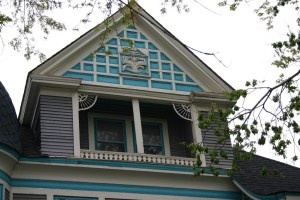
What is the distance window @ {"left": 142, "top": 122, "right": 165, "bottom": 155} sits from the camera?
18859mm

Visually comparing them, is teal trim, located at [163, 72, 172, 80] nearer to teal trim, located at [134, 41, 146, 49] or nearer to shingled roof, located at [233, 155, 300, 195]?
teal trim, located at [134, 41, 146, 49]

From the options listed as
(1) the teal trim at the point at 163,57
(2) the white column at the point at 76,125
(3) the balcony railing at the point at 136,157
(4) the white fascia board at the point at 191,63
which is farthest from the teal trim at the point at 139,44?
(3) the balcony railing at the point at 136,157

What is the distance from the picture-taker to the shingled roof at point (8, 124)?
51.6 feet

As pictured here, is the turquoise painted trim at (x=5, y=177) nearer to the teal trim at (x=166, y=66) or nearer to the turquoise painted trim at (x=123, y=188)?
the turquoise painted trim at (x=123, y=188)

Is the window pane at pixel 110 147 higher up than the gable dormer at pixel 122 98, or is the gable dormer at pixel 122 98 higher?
the gable dormer at pixel 122 98

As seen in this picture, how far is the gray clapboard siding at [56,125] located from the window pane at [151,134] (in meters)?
2.79

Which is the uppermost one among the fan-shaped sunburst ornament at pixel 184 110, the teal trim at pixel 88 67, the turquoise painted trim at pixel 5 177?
the teal trim at pixel 88 67

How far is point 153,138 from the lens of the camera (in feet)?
63.0

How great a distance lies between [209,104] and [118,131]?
10.0ft

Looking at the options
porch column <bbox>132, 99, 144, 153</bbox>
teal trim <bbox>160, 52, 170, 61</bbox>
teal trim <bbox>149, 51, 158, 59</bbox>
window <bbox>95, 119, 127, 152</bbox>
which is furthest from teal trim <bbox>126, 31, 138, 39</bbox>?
window <bbox>95, 119, 127, 152</bbox>

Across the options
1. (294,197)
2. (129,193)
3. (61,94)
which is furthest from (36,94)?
(294,197)

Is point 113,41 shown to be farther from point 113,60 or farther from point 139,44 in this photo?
point 139,44

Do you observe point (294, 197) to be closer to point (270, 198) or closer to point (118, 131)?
point (270, 198)

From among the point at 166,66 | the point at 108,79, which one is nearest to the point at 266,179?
the point at 166,66
